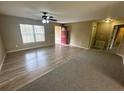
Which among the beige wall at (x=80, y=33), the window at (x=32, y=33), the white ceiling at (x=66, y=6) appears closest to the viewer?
the white ceiling at (x=66, y=6)

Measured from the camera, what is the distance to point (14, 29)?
4.57 meters

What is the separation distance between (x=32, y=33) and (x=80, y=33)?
13.0 feet

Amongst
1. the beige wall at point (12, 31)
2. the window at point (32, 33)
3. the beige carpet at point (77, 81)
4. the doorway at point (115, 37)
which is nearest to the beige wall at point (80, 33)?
the doorway at point (115, 37)

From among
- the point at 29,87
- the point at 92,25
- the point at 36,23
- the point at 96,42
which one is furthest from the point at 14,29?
the point at 96,42

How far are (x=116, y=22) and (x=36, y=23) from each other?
597 centimetres

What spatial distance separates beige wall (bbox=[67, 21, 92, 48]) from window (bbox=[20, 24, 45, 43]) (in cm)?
276

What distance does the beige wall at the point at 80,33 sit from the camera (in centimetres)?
576

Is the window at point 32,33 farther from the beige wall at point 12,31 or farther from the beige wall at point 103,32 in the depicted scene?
the beige wall at point 103,32

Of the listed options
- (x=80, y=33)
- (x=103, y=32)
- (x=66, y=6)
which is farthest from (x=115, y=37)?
(x=66, y=6)

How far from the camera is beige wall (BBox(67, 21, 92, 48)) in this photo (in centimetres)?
576

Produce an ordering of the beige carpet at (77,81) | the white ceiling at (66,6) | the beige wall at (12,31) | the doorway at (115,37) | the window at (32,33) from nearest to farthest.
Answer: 1. the beige carpet at (77,81)
2. the white ceiling at (66,6)
3. the beige wall at (12,31)
4. the window at (32,33)
5. the doorway at (115,37)

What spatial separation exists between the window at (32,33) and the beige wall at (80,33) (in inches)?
109

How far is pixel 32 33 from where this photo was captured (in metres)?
5.62

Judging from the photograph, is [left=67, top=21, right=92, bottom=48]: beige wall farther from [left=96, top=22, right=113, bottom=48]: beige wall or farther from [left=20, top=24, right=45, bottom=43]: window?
[left=20, top=24, right=45, bottom=43]: window
